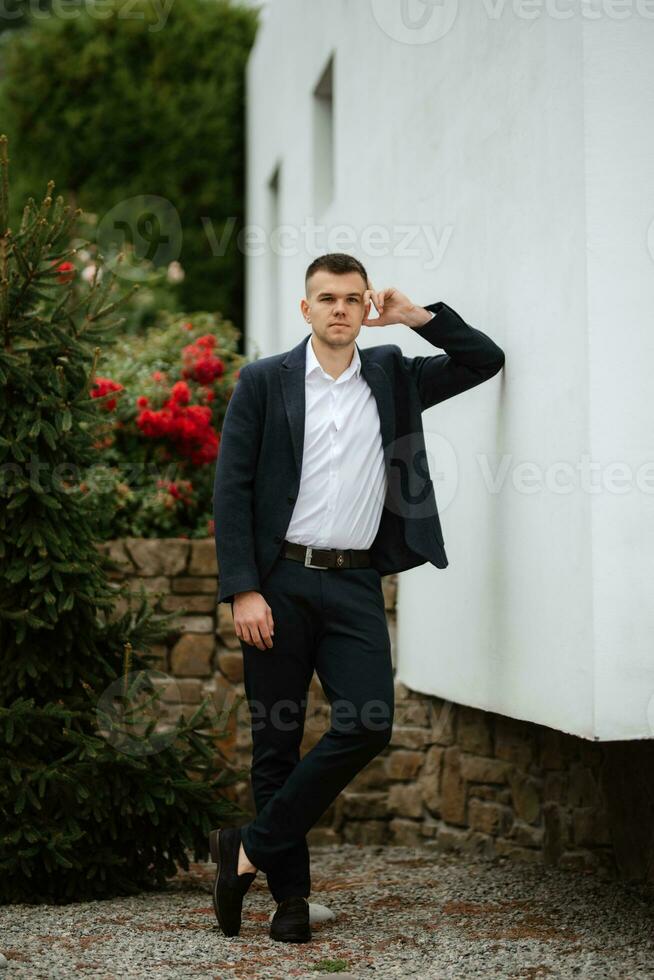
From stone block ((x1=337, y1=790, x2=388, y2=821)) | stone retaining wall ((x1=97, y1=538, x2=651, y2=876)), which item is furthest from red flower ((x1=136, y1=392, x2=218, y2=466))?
stone block ((x1=337, y1=790, x2=388, y2=821))

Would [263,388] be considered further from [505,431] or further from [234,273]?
[234,273]

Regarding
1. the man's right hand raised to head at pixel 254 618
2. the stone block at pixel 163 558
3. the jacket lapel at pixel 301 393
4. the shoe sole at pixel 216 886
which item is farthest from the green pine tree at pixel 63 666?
the stone block at pixel 163 558

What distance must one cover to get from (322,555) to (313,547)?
0.14 ft

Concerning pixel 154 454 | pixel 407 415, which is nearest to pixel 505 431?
pixel 407 415

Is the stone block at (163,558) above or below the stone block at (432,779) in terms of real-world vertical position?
above

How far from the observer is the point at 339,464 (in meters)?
3.71

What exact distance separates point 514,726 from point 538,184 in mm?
2529

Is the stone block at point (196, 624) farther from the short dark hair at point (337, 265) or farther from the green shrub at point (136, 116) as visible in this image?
the green shrub at point (136, 116)

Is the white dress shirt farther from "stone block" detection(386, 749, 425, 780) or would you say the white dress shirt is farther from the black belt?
"stone block" detection(386, 749, 425, 780)

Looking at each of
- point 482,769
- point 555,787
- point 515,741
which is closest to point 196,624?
point 482,769

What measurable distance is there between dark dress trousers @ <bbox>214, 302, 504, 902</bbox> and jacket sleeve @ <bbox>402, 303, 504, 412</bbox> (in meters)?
0.01

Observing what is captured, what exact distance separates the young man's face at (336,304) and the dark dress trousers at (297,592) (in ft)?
0.49

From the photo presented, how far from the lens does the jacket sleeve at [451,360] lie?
3.84m

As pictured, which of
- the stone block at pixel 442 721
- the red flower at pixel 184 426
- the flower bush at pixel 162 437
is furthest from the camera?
the red flower at pixel 184 426
